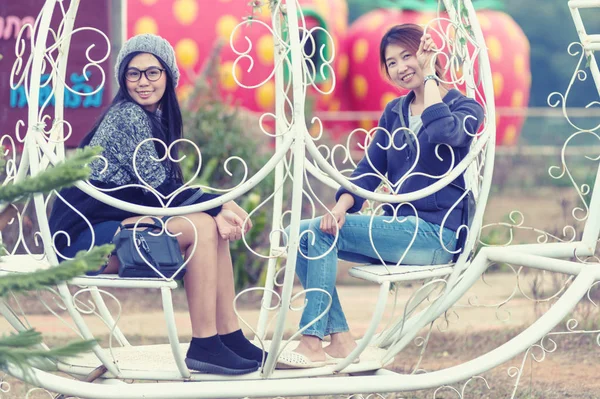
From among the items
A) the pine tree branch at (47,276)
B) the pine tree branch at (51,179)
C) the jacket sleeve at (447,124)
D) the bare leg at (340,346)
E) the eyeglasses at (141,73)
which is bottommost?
the bare leg at (340,346)

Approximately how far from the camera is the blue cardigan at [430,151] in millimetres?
2746

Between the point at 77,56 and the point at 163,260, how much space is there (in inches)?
140

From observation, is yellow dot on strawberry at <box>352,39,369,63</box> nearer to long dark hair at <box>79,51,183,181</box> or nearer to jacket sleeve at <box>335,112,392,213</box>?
jacket sleeve at <box>335,112,392,213</box>

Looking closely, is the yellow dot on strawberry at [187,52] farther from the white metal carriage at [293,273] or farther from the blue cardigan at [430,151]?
the blue cardigan at [430,151]

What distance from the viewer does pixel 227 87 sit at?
9.10 meters

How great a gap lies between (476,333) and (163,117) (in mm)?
2435

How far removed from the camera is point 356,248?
2.87 metres

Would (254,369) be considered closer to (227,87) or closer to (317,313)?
(317,313)

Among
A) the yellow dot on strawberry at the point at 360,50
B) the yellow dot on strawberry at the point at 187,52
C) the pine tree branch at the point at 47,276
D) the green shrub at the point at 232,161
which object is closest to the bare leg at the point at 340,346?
the pine tree branch at the point at 47,276

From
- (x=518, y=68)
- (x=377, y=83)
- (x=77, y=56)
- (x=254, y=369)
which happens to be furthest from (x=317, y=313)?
(x=518, y=68)

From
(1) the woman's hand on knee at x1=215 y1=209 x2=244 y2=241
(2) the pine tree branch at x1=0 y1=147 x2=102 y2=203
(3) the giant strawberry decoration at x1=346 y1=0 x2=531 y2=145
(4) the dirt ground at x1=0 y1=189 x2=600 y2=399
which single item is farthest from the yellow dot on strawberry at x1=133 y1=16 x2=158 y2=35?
(2) the pine tree branch at x1=0 y1=147 x2=102 y2=203

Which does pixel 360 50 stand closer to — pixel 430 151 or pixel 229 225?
pixel 430 151

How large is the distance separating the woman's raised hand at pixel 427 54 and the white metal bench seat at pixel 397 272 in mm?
580

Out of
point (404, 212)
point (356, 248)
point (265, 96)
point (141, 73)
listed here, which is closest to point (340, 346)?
point (356, 248)
